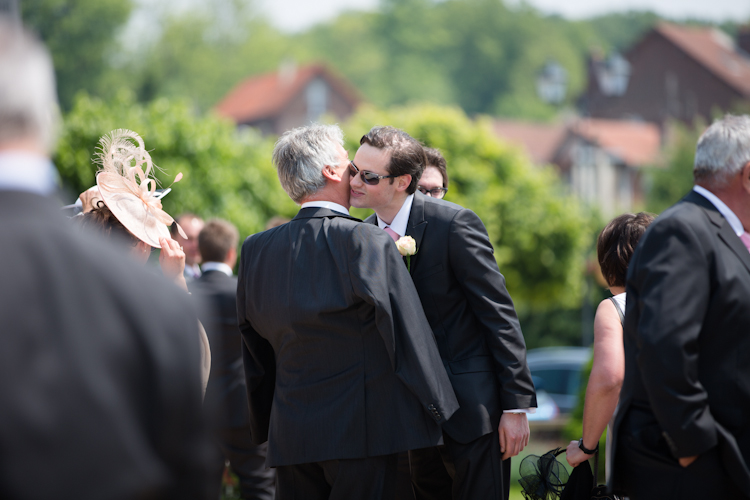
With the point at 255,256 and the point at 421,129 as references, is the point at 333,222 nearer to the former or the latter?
the point at 255,256

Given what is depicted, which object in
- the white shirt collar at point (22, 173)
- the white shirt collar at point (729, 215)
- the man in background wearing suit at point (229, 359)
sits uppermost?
the white shirt collar at point (22, 173)

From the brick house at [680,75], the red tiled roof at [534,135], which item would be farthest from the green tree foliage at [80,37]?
the brick house at [680,75]

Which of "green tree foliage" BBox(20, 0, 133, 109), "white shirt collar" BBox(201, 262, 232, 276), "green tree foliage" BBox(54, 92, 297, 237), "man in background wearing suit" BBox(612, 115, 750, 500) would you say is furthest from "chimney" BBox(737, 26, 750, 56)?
"man in background wearing suit" BBox(612, 115, 750, 500)

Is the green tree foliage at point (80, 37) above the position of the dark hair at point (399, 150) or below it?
above

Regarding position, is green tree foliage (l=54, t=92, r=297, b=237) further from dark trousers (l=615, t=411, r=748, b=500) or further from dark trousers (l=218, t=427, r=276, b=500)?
dark trousers (l=615, t=411, r=748, b=500)

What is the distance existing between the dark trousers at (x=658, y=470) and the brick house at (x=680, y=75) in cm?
4467

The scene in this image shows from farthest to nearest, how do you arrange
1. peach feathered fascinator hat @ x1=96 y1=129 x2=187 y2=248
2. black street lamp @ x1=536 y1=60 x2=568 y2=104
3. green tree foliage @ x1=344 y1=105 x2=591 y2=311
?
1. green tree foliage @ x1=344 y1=105 x2=591 y2=311
2. black street lamp @ x1=536 y1=60 x2=568 y2=104
3. peach feathered fascinator hat @ x1=96 y1=129 x2=187 y2=248

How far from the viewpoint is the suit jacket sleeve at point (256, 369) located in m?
3.47

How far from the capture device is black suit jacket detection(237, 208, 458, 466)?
9.98ft

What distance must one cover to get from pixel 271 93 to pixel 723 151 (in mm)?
53081

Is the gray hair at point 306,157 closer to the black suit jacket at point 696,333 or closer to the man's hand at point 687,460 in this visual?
the black suit jacket at point 696,333

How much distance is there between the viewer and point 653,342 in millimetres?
2500

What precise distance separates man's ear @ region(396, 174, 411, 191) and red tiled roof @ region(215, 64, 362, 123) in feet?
164

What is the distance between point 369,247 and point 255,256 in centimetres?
60
